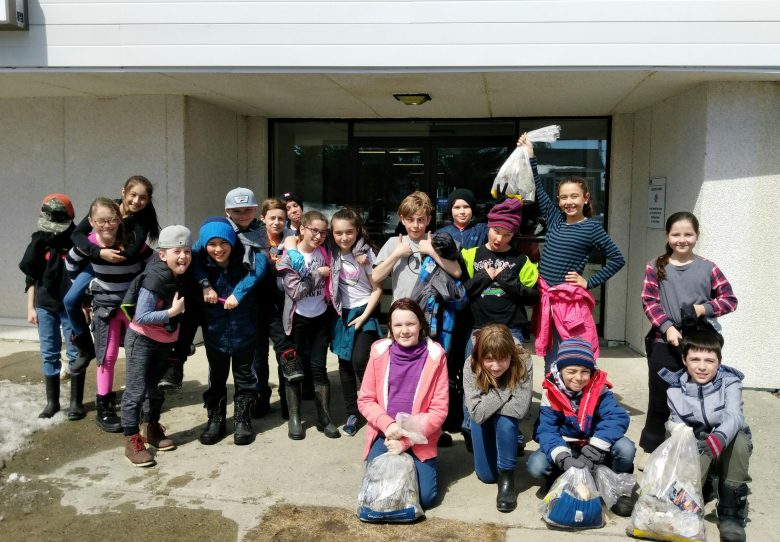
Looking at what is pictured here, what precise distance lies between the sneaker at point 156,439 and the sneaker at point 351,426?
1129 mm

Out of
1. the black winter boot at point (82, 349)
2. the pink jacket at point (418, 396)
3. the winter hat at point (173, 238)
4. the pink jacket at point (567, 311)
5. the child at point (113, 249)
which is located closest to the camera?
the pink jacket at point (418, 396)

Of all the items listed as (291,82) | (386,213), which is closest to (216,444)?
(291,82)

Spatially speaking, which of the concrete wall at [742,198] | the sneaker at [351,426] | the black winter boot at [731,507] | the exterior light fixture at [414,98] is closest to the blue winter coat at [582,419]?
the black winter boot at [731,507]

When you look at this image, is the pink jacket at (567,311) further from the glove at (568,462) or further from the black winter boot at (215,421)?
the black winter boot at (215,421)

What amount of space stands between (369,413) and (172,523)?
3.76ft

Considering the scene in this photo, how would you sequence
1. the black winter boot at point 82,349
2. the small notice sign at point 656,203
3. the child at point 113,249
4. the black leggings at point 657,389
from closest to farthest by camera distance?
the black leggings at point 657,389, the child at point 113,249, the black winter boot at point 82,349, the small notice sign at point 656,203

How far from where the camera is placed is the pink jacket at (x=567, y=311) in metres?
4.21

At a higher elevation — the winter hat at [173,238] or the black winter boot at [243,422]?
the winter hat at [173,238]

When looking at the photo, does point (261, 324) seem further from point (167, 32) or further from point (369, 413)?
point (167, 32)

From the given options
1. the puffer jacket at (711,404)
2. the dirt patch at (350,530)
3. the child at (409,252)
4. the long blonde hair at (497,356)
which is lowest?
the dirt patch at (350,530)

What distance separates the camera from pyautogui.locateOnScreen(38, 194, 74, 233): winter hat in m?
4.65

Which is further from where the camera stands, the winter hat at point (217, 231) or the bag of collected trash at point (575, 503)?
the winter hat at point (217, 231)

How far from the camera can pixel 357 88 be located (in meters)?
6.35

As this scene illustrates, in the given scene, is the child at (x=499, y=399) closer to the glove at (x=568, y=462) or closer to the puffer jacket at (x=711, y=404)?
the glove at (x=568, y=462)
